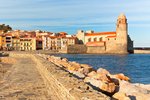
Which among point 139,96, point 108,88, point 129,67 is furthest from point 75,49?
point 139,96

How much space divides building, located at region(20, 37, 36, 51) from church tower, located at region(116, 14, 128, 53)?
28.2 meters

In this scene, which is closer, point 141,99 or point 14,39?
point 141,99

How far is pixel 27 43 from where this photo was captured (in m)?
116

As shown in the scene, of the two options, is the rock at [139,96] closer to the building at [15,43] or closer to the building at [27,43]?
the building at [27,43]

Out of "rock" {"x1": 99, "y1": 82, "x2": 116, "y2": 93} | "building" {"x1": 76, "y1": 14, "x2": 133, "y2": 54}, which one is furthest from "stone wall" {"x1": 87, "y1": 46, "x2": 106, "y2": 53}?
"rock" {"x1": 99, "y1": 82, "x2": 116, "y2": 93}

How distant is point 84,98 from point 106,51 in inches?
4323

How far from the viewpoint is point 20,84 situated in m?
13.2

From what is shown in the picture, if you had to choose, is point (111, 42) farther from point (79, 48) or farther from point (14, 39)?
point (14, 39)

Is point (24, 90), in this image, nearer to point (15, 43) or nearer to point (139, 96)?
point (139, 96)

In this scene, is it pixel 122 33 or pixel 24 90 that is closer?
pixel 24 90

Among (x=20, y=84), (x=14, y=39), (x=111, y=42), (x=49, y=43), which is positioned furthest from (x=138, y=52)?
(x=20, y=84)

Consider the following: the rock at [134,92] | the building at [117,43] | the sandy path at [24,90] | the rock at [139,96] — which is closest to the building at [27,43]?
the building at [117,43]

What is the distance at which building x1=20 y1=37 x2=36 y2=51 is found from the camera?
115375mm

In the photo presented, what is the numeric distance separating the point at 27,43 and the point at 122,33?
106 ft
